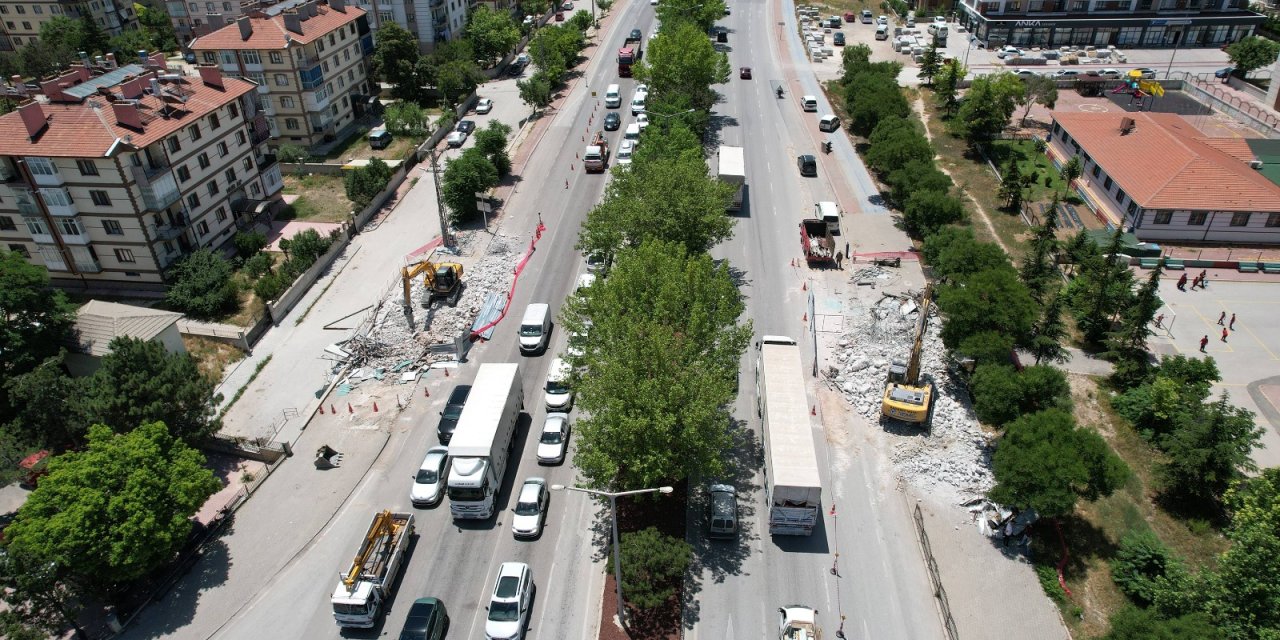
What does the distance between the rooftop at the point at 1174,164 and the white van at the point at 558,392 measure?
182 ft

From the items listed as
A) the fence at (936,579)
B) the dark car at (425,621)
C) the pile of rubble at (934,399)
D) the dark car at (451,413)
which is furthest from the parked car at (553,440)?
the fence at (936,579)

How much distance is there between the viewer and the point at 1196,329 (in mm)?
57844

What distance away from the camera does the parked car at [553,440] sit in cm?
4519

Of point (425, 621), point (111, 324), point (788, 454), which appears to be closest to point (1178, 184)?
point (788, 454)

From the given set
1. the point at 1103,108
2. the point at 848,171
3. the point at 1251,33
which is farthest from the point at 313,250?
the point at 1251,33

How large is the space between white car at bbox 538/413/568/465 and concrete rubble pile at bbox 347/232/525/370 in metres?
11.6

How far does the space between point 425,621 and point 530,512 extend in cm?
819

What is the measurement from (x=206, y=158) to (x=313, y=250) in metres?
12.3

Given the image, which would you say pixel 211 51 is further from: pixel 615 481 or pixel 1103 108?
pixel 1103 108

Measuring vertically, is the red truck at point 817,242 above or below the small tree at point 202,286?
below

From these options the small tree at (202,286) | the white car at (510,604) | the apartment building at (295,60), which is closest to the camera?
the white car at (510,604)

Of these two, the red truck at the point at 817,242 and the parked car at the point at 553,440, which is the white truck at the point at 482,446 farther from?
the red truck at the point at 817,242

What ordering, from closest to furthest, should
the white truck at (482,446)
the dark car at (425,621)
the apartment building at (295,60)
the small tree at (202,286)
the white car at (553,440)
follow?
the dark car at (425,621) → the white truck at (482,446) → the white car at (553,440) → the small tree at (202,286) → the apartment building at (295,60)

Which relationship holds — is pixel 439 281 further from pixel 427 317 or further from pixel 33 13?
pixel 33 13
